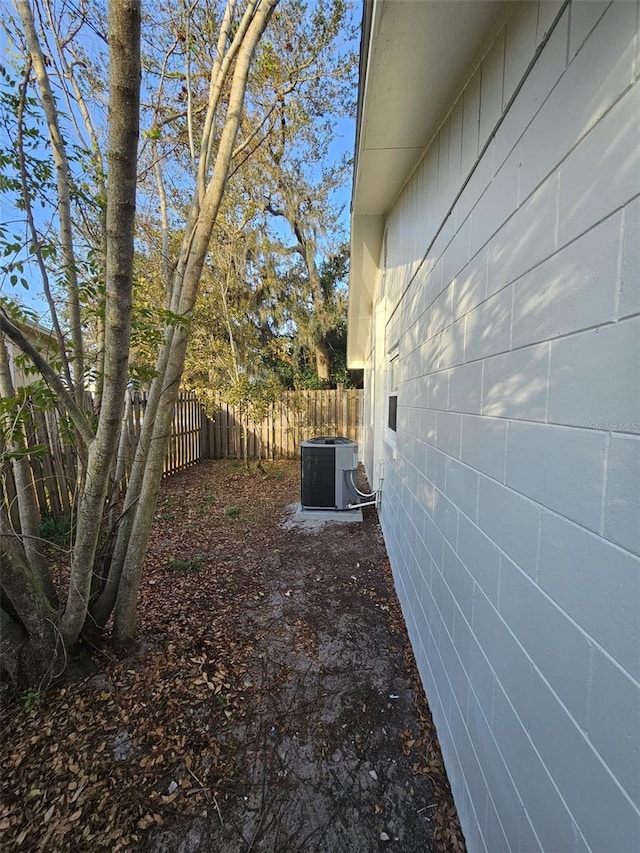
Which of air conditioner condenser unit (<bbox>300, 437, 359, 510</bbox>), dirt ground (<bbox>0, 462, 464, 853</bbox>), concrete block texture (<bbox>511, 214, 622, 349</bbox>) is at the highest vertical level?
concrete block texture (<bbox>511, 214, 622, 349</bbox>)

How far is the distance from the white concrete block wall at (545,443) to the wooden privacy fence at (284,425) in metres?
8.30

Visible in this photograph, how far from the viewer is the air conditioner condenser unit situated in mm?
5258

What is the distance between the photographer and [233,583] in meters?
3.42

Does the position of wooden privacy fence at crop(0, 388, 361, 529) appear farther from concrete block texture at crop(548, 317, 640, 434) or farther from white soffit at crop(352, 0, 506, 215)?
concrete block texture at crop(548, 317, 640, 434)

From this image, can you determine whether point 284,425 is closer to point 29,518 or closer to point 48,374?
point 29,518

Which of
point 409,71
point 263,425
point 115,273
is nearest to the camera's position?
point 115,273

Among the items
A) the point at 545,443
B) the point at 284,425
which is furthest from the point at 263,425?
the point at 545,443

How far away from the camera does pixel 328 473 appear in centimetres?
532

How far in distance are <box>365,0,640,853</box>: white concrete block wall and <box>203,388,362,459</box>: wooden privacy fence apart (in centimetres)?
830

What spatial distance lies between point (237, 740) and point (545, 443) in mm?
2136

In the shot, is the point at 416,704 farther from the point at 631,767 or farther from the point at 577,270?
the point at 577,270

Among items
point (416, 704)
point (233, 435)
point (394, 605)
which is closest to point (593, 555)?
point (416, 704)

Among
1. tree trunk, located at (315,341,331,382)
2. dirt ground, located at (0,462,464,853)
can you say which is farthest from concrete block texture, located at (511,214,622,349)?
tree trunk, located at (315,341,331,382)

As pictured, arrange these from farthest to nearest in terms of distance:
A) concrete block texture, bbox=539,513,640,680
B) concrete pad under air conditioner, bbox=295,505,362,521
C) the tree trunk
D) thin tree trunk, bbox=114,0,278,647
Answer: the tree trunk
concrete pad under air conditioner, bbox=295,505,362,521
thin tree trunk, bbox=114,0,278,647
concrete block texture, bbox=539,513,640,680
